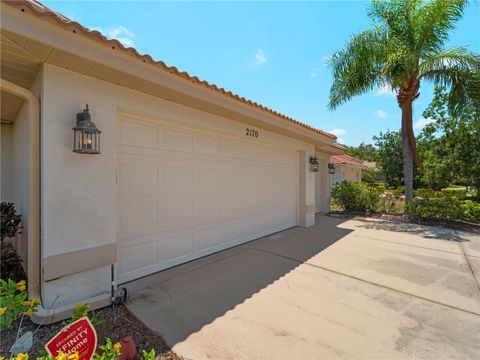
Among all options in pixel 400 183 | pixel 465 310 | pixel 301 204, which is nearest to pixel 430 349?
pixel 465 310

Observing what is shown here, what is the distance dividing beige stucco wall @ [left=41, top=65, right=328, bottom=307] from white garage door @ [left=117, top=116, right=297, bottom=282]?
1.23 feet

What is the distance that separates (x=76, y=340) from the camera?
1766 mm

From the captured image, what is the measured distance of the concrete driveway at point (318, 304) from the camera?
101 inches

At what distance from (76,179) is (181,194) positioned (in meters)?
1.88

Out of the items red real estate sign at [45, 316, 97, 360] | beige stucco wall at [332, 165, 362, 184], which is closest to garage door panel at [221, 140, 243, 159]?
red real estate sign at [45, 316, 97, 360]

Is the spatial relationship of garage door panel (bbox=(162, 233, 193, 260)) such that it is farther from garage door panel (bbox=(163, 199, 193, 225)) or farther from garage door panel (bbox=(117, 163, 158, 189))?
garage door panel (bbox=(117, 163, 158, 189))

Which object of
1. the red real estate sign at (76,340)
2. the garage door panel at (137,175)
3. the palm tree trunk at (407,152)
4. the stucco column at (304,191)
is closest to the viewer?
the red real estate sign at (76,340)

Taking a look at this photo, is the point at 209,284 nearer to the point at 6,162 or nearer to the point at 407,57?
the point at 6,162

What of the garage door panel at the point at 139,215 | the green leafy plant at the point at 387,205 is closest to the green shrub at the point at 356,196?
the green leafy plant at the point at 387,205

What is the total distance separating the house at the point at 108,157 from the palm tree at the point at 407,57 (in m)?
5.14

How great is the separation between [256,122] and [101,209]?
3.85 m

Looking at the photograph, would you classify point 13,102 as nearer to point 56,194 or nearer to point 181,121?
point 56,194

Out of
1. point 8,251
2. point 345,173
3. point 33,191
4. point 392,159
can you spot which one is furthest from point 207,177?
point 392,159

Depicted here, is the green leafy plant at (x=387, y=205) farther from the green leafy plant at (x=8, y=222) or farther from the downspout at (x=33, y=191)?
the green leafy plant at (x=8, y=222)
